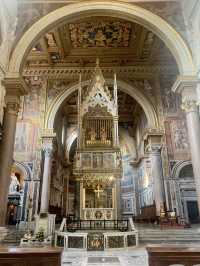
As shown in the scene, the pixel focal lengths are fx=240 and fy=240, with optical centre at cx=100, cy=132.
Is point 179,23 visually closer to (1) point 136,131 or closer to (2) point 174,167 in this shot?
(2) point 174,167

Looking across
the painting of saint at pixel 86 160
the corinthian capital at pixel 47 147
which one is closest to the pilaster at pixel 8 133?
the painting of saint at pixel 86 160

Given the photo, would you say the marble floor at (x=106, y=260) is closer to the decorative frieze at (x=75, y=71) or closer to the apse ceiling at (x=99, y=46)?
the apse ceiling at (x=99, y=46)

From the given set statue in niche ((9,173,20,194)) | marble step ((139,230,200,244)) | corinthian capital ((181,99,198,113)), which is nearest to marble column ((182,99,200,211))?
corinthian capital ((181,99,198,113))

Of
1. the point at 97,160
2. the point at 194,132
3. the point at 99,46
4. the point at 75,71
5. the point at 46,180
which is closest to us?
the point at 194,132

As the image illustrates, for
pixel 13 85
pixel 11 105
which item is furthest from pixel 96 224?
pixel 13 85

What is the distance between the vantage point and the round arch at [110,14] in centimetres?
998

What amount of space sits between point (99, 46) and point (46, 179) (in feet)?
31.9

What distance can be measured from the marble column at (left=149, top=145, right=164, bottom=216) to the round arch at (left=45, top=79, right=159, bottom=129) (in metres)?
1.78

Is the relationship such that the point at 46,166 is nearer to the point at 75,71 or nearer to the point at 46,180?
the point at 46,180

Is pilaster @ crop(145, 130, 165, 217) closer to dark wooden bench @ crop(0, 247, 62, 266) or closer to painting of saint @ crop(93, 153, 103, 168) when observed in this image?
painting of saint @ crop(93, 153, 103, 168)

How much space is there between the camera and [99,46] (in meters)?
16.8

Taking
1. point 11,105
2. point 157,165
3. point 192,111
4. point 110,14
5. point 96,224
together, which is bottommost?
point 96,224

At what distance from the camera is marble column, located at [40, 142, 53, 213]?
14.4 metres

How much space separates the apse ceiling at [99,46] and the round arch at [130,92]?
1682mm
